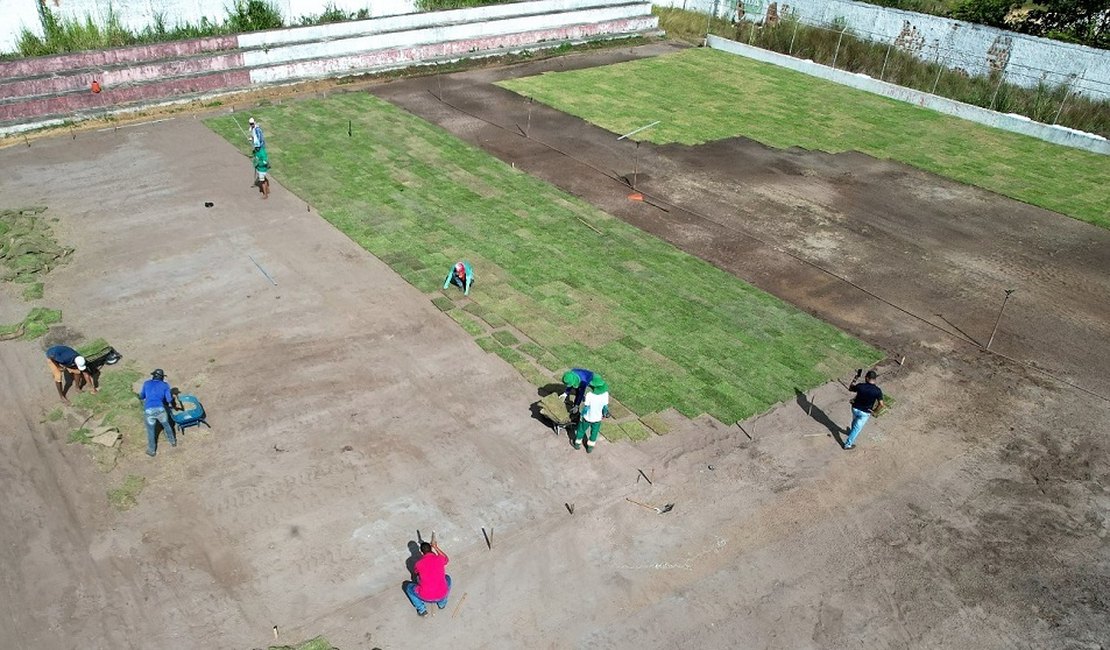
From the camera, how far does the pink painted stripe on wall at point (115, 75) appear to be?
86.8 ft

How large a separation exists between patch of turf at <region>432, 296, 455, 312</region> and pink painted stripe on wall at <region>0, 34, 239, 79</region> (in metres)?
18.7

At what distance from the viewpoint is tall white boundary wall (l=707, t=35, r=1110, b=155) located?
29109mm

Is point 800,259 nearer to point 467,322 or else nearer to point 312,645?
point 467,322

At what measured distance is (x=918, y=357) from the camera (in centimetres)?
1709

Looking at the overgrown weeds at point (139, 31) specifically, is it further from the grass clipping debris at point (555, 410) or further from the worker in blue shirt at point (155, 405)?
the grass clipping debris at point (555, 410)

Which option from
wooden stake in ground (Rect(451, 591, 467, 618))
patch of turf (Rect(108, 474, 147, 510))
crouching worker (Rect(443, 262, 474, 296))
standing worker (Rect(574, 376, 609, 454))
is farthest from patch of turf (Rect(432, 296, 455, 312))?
wooden stake in ground (Rect(451, 591, 467, 618))

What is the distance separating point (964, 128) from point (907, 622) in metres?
25.2

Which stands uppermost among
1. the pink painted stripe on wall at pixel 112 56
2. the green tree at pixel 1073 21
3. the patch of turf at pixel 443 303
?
the green tree at pixel 1073 21

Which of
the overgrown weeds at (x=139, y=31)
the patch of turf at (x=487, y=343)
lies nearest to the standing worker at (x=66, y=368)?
the patch of turf at (x=487, y=343)

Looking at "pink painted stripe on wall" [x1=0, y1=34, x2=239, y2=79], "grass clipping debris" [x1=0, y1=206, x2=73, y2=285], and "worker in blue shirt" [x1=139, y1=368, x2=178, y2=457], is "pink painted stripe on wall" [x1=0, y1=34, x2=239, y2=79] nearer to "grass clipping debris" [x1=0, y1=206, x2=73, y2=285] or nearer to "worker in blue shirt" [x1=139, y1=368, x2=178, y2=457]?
"grass clipping debris" [x1=0, y1=206, x2=73, y2=285]

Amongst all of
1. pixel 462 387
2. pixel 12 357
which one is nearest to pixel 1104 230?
pixel 462 387

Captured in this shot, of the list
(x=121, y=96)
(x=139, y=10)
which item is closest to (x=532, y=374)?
(x=121, y=96)

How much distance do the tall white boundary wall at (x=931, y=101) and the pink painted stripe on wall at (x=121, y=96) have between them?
23178 mm

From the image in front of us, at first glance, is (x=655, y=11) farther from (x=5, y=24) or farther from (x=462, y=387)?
(x=462, y=387)
